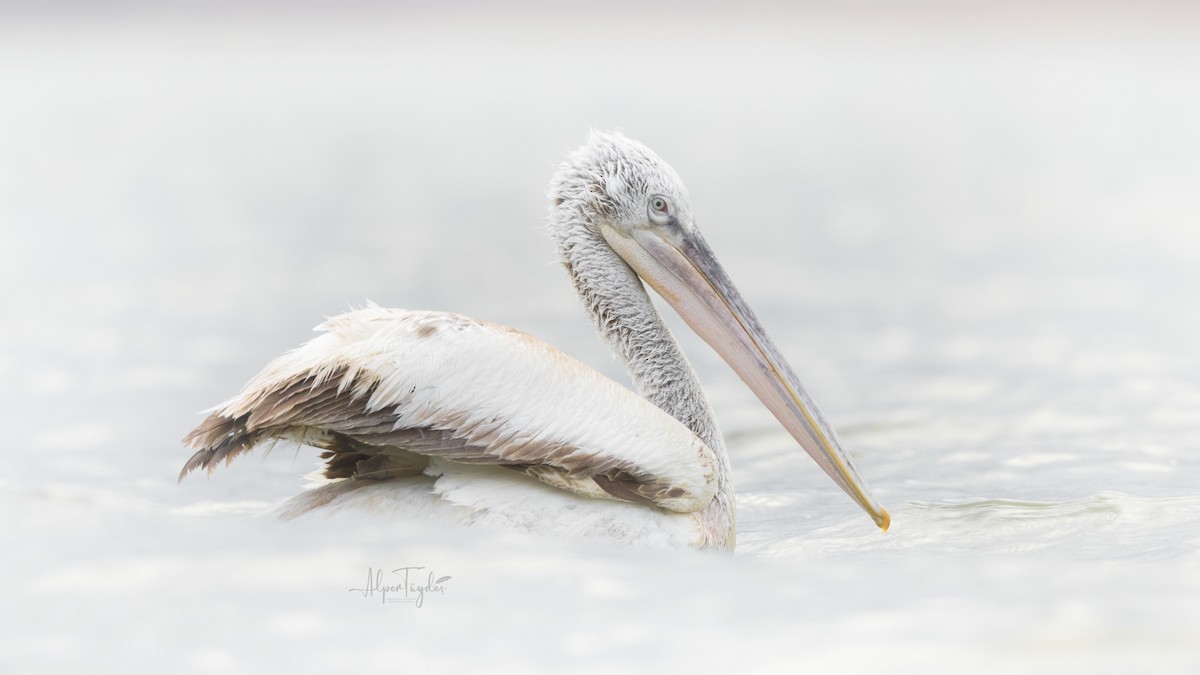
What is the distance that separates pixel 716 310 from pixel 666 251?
24 centimetres

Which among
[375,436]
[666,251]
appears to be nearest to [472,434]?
[375,436]

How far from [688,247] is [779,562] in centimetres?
99

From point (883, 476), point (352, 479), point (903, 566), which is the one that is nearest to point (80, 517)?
point (352, 479)

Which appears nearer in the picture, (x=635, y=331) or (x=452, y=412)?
(x=452, y=412)

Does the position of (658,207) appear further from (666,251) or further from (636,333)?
(636,333)

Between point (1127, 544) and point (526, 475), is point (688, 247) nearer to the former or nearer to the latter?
point (526, 475)

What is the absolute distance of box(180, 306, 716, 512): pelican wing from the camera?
3426mm

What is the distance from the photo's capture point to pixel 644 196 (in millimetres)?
4164

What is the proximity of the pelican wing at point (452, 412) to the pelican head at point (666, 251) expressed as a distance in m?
0.59

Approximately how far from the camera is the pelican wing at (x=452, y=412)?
3426mm

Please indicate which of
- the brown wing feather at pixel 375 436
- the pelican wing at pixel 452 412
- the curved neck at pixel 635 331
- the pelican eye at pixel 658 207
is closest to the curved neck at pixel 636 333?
the curved neck at pixel 635 331

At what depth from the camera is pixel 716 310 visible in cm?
423

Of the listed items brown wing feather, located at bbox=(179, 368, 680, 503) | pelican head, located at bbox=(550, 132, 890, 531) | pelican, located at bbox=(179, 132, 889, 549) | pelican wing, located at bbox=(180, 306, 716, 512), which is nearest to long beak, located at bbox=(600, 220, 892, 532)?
pelican head, located at bbox=(550, 132, 890, 531)

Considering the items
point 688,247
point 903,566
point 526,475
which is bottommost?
point 903,566
